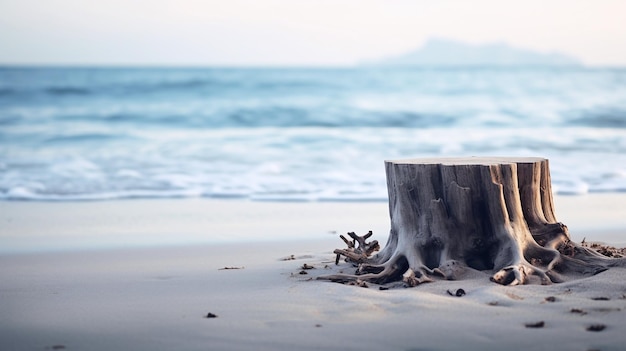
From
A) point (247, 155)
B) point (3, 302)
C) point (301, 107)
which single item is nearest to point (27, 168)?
point (247, 155)

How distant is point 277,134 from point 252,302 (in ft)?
48.3

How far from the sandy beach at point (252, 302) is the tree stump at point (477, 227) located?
0.57 ft

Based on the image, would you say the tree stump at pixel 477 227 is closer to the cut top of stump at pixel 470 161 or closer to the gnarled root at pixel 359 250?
the cut top of stump at pixel 470 161

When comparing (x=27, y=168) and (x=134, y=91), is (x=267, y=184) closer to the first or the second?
(x=27, y=168)

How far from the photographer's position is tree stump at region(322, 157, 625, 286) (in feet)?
15.4

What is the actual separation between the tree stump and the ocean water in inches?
173

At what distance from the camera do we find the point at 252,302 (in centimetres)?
445

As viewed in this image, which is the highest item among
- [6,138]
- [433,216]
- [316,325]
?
[6,138]

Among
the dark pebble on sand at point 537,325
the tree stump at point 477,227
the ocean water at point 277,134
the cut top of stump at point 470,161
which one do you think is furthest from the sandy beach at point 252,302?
the ocean water at point 277,134

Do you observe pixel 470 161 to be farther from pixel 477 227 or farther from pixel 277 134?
pixel 277 134

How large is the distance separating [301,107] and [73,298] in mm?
21607

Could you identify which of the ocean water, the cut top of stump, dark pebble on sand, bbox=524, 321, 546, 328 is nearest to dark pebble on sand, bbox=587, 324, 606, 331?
dark pebble on sand, bbox=524, 321, 546, 328

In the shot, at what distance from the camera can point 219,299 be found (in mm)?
4566

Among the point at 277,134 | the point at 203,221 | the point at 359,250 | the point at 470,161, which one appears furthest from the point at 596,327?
the point at 277,134
